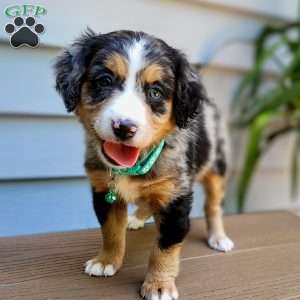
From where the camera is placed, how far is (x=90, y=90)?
1353 mm

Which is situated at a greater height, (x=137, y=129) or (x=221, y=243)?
(x=137, y=129)

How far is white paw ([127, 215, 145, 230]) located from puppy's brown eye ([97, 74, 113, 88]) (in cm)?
60

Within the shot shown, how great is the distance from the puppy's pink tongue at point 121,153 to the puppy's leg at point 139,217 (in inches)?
11.9

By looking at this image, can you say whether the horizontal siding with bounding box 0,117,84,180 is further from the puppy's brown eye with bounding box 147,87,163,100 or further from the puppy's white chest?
the puppy's brown eye with bounding box 147,87,163,100

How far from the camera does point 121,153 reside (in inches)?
51.9

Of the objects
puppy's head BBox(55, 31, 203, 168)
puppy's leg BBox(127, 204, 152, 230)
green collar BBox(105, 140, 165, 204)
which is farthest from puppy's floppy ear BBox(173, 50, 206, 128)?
puppy's leg BBox(127, 204, 152, 230)

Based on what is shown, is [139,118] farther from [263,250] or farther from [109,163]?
[263,250]

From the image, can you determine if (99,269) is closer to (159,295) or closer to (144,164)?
(159,295)

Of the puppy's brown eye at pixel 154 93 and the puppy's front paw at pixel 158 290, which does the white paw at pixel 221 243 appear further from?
the puppy's brown eye at pixel 154 93

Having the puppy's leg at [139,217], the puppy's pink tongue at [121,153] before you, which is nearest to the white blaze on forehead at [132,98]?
the puppy's pink tongue at [121,153]

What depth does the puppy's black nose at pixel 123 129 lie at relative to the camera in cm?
121

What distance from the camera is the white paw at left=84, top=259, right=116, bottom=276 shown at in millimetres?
1570

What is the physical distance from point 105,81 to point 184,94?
246mm

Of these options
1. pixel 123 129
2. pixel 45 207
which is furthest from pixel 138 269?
pixel 123 129
